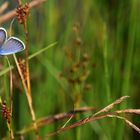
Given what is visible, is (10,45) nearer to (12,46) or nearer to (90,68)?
(12,46)

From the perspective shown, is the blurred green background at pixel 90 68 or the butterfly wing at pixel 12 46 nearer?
the butterfly wing at pixel 12 46

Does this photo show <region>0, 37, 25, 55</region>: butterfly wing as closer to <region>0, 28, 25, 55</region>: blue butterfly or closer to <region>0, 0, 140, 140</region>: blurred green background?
<region>0, 28, 25, 55</region>: blue butterfly

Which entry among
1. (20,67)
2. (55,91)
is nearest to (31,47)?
(55,91)

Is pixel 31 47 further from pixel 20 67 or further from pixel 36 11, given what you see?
pixel 20 67

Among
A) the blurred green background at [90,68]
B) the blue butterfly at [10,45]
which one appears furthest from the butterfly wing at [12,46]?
the blurred green background at [90,68]

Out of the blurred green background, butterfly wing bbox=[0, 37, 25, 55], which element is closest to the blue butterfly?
butterfly wing bbox=[0, 37, 25, 55]

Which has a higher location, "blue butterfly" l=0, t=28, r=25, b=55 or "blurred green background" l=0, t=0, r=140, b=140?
"blue butterfly" l=0, t=28, r=25, b=55

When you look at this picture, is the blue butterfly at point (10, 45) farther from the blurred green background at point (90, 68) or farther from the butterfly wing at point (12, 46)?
the blurred green background at point (90, 68)
